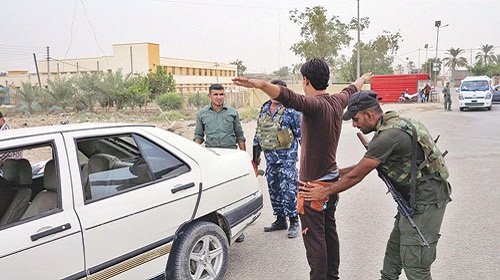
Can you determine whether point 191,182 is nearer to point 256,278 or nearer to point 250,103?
point 256,278

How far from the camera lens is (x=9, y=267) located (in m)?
2.14

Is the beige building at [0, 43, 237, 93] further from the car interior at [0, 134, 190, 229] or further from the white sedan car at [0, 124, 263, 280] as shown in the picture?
the car interior at [0, 134, 190, 229]

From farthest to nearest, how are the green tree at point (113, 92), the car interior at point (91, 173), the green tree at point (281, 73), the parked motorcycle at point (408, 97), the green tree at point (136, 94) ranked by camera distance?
1. the green tree at point (281, 73)
2. the parked motorcycle at point (408, 97)
3. the green tree at point (136, 94)
4. the green tree at point (113, 92)
5. the car interior at point (91, 173)

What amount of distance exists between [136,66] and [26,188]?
180 feet

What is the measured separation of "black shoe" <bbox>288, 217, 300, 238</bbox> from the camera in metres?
4.64

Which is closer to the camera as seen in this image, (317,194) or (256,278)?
(317,194)

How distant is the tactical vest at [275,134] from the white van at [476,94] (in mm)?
20719

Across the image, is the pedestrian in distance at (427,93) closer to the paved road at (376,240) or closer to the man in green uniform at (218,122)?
the paved road at (376,240)

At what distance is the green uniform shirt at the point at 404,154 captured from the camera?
253 centimetres

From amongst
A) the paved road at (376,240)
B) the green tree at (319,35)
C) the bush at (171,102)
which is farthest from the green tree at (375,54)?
the paved road at (376,240)

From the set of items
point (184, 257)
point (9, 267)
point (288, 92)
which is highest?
point (288, 92)

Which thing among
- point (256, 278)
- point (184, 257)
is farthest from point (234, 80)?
point (256, 278)

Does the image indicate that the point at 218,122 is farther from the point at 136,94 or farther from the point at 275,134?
the point at 136,94

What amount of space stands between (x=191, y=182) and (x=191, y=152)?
30 centimetres
